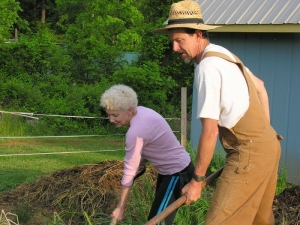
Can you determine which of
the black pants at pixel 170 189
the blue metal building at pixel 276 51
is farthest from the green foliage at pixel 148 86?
the black pants at pixel 170 189

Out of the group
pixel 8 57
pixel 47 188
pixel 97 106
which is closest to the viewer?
pixel 47 188

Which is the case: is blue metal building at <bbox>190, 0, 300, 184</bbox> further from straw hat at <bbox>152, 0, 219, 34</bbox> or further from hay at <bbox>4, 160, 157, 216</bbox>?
straw hat at <bbox>152, 0, 219, 34</bbox>

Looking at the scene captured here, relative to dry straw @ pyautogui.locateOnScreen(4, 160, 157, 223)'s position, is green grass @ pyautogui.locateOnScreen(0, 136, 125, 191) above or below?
below

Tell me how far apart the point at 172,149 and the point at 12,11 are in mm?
17105

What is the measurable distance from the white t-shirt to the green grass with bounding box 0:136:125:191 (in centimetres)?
533

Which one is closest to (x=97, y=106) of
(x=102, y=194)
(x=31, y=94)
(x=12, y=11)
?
(x=31, y=94)

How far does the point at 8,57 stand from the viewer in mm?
17766

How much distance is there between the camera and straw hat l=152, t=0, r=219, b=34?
12.3 feet

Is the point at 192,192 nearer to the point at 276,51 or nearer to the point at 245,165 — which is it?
the point at 245,165

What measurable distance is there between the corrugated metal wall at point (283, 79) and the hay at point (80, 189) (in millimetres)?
2074

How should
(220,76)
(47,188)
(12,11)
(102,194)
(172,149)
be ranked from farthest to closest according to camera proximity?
(12,11) < (47,188) < (102,194) < (172,149) < (220,76)

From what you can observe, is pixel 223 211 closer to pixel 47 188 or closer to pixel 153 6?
pixel 47 188

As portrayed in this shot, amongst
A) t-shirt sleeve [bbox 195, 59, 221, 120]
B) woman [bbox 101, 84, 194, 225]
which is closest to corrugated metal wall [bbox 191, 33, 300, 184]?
woman [bbox 101, 84, 194, 225]

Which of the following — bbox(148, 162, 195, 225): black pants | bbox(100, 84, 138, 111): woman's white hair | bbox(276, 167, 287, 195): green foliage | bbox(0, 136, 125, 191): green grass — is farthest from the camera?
bbox(0, 136, 125, 191): green grass
